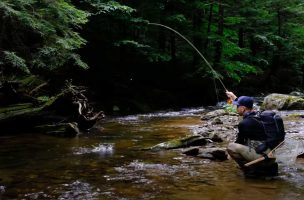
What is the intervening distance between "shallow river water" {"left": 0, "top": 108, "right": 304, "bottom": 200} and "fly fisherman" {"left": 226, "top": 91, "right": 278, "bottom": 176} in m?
0.22

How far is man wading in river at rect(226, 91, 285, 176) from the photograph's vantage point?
6.75m

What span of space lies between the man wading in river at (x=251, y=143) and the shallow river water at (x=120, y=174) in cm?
22

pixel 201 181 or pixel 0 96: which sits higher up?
pixel 0 96

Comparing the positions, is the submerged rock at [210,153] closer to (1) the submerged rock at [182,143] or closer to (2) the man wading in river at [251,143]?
A: (1) the submerged rock at [182,143]

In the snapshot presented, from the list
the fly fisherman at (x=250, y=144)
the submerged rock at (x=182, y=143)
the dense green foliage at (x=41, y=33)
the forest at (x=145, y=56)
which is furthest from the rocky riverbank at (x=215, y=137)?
the dense green foliage at (x=41, y=33)

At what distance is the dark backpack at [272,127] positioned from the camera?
6.64 metres

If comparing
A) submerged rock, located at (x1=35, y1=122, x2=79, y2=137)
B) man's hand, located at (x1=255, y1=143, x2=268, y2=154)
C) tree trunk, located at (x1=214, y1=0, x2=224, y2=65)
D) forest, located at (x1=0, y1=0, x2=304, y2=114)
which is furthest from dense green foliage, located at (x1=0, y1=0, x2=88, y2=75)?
tree trunk, located at (x1=214, y1=0, x2=224, y2=65)

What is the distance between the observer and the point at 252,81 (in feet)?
108

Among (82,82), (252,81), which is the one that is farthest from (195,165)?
(252,81)

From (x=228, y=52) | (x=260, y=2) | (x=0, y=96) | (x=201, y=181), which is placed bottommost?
(x=201, y=181)

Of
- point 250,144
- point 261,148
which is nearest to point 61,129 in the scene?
point 250,144

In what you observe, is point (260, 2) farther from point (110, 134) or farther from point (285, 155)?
point (285, 155)

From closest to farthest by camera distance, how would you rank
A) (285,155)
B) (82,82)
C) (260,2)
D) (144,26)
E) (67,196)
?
(67,196) < (285,155) < (82,82) < (144,26) < (260,2)

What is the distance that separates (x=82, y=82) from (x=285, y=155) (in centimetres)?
1380
